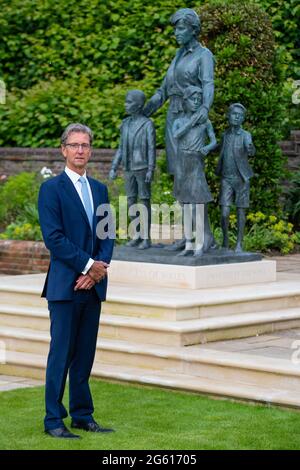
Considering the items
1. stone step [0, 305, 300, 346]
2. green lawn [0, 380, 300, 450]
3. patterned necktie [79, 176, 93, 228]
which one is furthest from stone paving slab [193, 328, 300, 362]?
patterned necktie [79, 176, 93, 228]

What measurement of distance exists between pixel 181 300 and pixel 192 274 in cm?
85

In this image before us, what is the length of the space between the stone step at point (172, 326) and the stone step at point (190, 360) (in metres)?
0.15

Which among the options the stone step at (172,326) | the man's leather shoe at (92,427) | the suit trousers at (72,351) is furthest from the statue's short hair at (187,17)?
the man's leather shoe at (92,427)

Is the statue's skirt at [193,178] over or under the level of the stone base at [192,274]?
over

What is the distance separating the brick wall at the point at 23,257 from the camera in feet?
47.0

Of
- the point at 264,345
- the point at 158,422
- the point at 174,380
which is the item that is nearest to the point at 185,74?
the point at 264,345

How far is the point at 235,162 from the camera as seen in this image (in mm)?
11703

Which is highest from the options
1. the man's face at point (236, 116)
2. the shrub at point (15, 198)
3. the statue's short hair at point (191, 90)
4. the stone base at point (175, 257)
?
the statue's short hair at point (191, 90)

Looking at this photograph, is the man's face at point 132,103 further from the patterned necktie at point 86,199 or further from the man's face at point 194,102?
the patterned necktie at point 86,199

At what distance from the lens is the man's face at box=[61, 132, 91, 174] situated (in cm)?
757

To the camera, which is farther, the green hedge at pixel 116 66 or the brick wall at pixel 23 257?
the green hedge at pixel 116 66

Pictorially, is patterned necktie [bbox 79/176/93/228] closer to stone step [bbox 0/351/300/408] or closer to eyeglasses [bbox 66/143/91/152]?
eyeglasses [bbox 66/143/91/152]

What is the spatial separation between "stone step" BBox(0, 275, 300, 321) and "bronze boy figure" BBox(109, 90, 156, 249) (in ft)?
3.63

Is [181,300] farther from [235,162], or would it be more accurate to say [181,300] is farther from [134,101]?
[134,101]
